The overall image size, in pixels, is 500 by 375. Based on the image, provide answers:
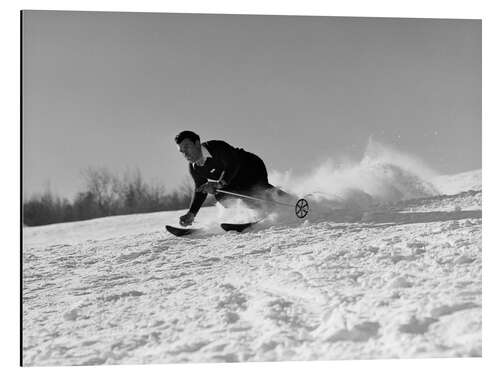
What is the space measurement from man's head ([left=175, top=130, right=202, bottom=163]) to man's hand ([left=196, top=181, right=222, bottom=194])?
245 millimetres

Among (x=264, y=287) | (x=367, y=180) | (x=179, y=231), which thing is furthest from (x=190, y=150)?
(x=367, y=180)

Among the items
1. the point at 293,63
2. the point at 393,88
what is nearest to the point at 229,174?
the point at 293,63

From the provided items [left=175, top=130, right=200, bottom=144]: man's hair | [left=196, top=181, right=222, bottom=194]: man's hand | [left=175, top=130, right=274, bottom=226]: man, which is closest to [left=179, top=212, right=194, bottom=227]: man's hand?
[left=175, top=130, right=274, bottom=226]: man

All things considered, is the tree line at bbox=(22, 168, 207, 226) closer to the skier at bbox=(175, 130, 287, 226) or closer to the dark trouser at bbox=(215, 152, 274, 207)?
the skier at bbox=(175, 130, 287, 226)

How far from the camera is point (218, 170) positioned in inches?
195

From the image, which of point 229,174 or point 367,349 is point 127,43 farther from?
point 367,349

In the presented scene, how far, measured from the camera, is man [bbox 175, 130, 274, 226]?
4.75 m

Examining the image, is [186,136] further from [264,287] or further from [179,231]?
[264,287]

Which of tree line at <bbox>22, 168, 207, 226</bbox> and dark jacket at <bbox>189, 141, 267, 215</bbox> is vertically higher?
dark jacket at <bbox>189, 141, 267, 215</bbox>

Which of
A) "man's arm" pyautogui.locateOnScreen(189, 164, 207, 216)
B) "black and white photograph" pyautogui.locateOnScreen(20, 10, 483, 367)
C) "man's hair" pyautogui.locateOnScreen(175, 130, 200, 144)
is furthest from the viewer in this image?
"man's arm" pyautogui.locateOnScreen(189, 164, 207, 216)

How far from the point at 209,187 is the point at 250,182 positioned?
298mm

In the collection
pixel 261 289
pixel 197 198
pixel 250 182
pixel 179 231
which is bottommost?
pixel 261 289

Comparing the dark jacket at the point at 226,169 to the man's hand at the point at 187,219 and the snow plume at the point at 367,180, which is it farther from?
the snow plume at the point at 367,180

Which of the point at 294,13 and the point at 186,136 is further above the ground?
the point at 294,13
